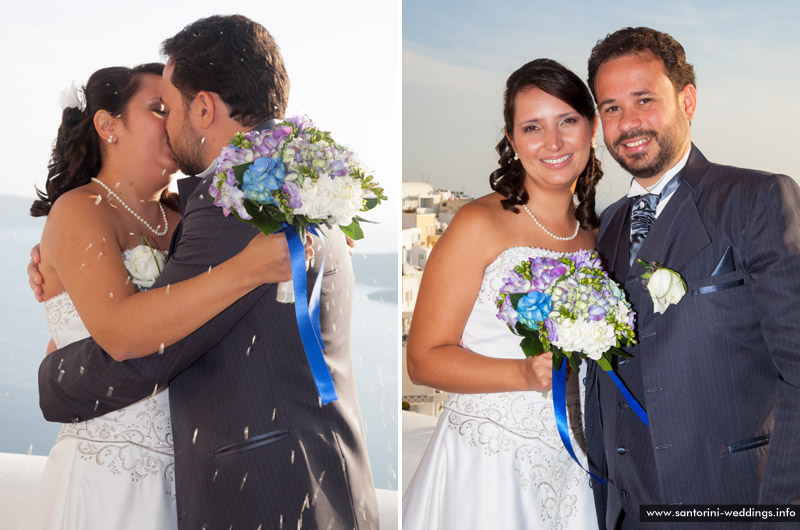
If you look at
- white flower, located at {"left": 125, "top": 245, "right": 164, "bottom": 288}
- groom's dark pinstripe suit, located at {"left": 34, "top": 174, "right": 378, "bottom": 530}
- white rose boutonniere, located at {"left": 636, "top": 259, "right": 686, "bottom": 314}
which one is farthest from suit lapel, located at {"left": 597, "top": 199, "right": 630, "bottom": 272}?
white flower, located at {"left": 125, "top": 245, "right": 164, "bottom": 288}

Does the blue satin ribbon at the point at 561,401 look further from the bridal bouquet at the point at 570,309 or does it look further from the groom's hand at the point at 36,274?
the groom's hand at the point at 36,274

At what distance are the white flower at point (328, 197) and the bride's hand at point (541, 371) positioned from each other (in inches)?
31.6

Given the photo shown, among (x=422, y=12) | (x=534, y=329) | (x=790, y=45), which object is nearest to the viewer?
(x=534, y=329)

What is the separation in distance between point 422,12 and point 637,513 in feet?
24.3

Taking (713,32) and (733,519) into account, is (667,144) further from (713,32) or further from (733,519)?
(713,32)

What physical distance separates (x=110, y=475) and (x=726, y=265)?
2.06 m

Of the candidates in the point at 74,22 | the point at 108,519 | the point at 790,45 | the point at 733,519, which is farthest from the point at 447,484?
the point at 74,22

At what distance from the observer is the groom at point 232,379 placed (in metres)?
2.08

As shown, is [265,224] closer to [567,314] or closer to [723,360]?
[567,314]

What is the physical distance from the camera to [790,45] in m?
4.95

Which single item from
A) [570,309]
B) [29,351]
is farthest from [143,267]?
[29,351]

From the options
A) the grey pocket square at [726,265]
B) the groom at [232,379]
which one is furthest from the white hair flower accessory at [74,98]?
the grey pocket square at [726,265]

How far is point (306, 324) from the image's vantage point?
2029 millimetres

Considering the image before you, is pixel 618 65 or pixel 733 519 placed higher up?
pixel 618 65
